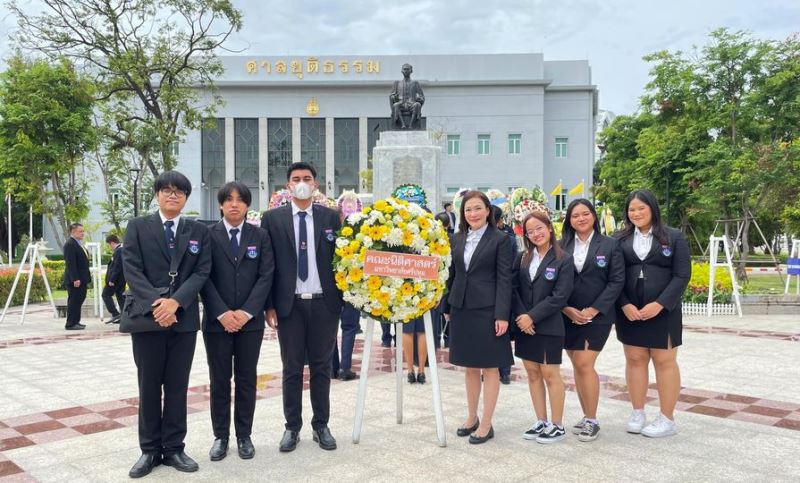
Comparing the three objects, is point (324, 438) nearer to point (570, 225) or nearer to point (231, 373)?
point (231, 373)

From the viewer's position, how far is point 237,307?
3947 mm

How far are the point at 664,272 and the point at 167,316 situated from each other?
3257 millimetres

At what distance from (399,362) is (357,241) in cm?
114

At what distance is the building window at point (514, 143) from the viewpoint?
134ft

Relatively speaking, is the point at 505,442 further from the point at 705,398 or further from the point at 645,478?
the point at 705,398

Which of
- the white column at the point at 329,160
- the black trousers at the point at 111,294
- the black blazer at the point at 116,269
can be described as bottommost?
the black trousers at the point at 111,294

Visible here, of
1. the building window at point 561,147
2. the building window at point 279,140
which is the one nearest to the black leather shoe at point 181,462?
the building window at point 279,140

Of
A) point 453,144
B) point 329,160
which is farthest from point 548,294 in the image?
point 329,160

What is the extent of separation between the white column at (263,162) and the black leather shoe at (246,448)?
3864 cm

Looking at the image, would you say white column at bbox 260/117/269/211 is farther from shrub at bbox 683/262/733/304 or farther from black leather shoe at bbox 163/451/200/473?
black leather shoe at bbox 163/451/200/473

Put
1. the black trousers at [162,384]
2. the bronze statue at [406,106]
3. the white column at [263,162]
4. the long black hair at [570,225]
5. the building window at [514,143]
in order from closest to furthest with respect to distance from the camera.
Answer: the black trousers at [162,384]
the long black hair at [570,225]
the bronze statue at [406,106]
the building window at [514,143]
the white column at [263,162]

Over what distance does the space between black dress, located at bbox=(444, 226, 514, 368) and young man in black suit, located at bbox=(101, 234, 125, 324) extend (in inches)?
275

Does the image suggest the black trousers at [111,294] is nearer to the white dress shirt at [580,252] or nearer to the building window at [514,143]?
the white dress shirt at [580,252]

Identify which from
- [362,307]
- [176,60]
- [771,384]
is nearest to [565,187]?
[176,60]
